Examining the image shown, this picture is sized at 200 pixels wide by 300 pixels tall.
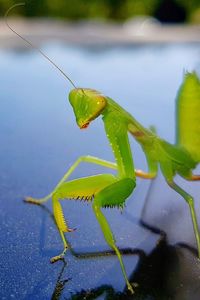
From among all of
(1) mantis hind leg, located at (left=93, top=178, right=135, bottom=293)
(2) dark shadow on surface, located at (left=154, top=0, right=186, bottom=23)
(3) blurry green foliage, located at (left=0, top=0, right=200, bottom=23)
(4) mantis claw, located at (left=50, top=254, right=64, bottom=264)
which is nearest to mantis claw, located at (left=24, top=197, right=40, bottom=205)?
(1) mantis hind leg, located at (left=93, top=178, right=135, bottom=293)

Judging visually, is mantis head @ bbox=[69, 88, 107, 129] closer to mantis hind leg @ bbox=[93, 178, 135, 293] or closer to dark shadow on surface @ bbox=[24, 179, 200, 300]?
mantis hind leg @ bbox=[93, 178, 135, 293]

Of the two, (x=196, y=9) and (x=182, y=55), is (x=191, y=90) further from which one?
(x=196, y=9)

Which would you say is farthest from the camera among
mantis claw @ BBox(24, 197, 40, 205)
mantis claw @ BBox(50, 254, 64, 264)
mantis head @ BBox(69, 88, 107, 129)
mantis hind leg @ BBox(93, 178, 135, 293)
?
mantis claw @ BBox(24, 197, 40, 205)

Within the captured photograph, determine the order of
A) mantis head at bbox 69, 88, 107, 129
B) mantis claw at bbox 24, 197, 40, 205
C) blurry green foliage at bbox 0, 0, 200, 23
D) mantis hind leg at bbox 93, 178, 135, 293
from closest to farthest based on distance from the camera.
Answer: mantis hind leg at bbox 93, 178, 135, 293
mantis head at bbox 69, 88, 107, 129
mantis claw at bbox 24, 197, 40, 205
blurry green foliage at bbox 0, 0, 200, 23

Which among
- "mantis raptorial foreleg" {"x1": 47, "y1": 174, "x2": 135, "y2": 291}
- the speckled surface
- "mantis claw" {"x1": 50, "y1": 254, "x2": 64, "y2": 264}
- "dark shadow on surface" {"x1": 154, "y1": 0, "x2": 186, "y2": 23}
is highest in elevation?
"mantis raptorial foreleg" {"x1": 47, "y1": 174, "x2": 135, "y2": 291}

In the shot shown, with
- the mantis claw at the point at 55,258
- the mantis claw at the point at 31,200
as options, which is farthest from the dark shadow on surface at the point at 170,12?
the mantis claw at the point at 55,258

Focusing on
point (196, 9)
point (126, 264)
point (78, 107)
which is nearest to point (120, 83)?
point (78, 107)

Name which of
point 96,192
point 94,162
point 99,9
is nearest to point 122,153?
point 96,192
